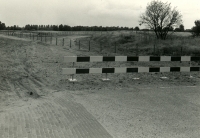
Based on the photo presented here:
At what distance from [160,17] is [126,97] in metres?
25.2

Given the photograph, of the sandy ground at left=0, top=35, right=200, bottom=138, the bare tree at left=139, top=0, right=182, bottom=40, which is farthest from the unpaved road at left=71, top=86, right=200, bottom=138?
the bare tree at left=139, top=0, right=182, bottom=40

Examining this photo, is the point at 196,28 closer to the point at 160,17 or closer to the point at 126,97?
the point at 160,17

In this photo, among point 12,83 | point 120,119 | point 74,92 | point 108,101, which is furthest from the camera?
point 12,83

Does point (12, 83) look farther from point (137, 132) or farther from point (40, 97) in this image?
point (137, 132)

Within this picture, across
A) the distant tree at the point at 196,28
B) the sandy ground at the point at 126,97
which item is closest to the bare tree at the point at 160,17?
the distant tree at the point at 196,28

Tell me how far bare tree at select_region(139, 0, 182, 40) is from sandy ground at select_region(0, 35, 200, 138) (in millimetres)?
19644

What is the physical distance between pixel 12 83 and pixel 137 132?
6265 mm

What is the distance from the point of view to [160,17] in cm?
3088

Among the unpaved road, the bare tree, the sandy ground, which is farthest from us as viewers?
the bare tree

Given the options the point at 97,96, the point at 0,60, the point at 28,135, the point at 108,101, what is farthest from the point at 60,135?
the point at 0,60

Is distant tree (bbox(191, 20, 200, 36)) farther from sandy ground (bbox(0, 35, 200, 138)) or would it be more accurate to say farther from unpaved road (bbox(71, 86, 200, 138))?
unpaved road (bbox(71, 86, 200, 138))

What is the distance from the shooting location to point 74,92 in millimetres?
8500

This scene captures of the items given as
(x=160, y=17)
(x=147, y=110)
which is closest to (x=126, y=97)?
(x=147, y=110)

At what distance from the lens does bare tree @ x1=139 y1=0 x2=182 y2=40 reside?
100ft
